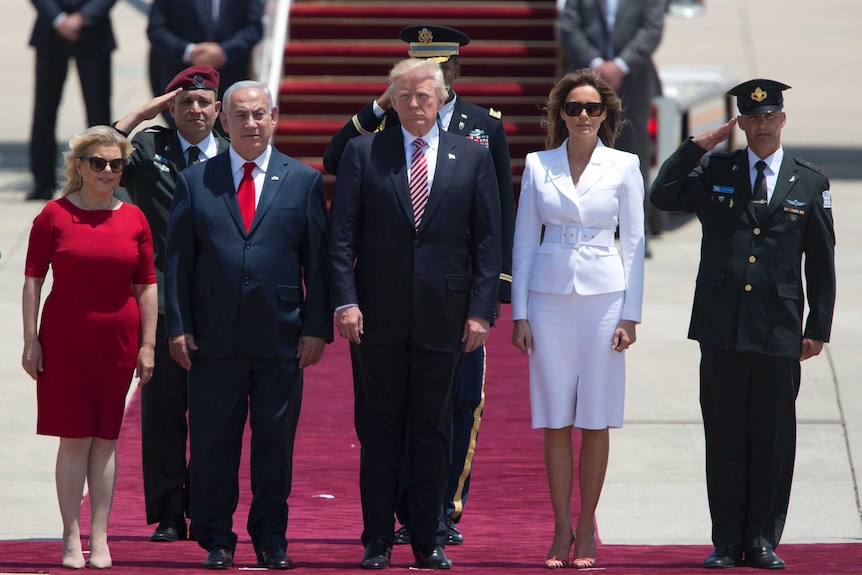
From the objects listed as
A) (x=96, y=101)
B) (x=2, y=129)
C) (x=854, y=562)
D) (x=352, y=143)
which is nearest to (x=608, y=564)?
(x=854, y=562)

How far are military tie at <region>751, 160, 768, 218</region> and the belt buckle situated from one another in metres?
0.67

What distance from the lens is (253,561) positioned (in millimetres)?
6113

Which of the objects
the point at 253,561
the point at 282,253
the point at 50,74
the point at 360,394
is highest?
the point at 50,74

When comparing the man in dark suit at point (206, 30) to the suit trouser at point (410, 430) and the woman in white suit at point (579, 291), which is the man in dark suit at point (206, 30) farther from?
the suit trouser at point (410, 430)

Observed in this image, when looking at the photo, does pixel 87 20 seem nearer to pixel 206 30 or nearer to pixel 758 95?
pixel 206 30

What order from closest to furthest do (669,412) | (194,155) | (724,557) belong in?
(724,557)
(194,155)
(669,412)

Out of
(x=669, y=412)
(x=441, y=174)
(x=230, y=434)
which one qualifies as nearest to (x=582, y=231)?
(x=441, y=174)

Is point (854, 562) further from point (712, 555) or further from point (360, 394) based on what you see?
point (360, 394)

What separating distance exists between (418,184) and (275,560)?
143 centimetres

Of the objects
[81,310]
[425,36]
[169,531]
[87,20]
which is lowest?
[169,531]

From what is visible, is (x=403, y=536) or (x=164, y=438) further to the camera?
(x=164, y=438)

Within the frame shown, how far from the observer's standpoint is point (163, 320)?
21.7ft

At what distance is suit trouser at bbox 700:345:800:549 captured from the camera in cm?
613

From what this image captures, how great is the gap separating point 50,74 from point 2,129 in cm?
494
